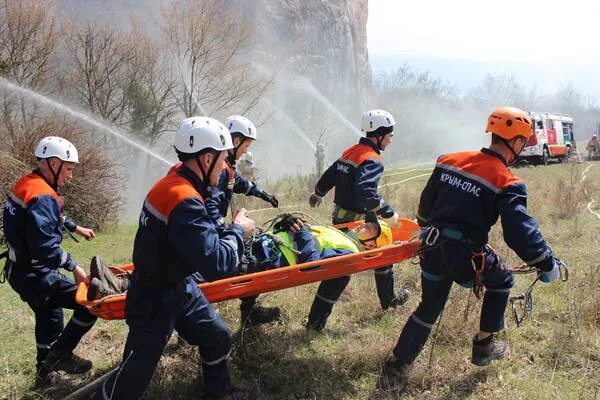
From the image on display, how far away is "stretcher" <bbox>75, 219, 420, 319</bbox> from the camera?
3.13 meters

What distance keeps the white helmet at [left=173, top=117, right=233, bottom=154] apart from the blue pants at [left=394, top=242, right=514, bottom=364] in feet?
5.72

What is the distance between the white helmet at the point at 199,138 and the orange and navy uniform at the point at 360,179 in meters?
2.11

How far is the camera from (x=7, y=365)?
4.01 metres

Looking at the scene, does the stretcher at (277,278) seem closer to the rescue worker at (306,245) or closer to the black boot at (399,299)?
the rescue worker at (306,245)

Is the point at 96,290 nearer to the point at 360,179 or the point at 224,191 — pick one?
the point at 224,191

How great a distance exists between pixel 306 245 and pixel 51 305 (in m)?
1.98

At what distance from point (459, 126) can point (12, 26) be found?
42.1 meters

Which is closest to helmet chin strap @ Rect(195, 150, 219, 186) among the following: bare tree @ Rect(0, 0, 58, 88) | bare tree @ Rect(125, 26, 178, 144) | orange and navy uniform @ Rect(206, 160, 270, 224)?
orange and navy uniform @ Rect(206, 160, 270, 224)

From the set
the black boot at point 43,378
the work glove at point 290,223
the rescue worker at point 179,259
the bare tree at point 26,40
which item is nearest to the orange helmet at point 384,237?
the work glove at point 290,223

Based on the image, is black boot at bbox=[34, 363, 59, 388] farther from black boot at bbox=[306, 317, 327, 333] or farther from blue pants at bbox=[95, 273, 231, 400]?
black boot at bbox=[306, 317, 327, 333]

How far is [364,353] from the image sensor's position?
3.94 metres

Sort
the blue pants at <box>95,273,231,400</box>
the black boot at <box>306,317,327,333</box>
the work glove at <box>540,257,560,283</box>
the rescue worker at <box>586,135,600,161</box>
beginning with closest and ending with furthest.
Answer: the blue pants at <box>95,273,231,400</box> < the work glove at <box>540,257,560,283</box> < the black boot at <box>306,317,327,333</box> < the rescue worker at <box>586,135,600,161</box>

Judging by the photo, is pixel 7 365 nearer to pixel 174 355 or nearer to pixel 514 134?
pixel 174 355

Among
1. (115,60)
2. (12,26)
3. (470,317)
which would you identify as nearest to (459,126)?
(115,60)
